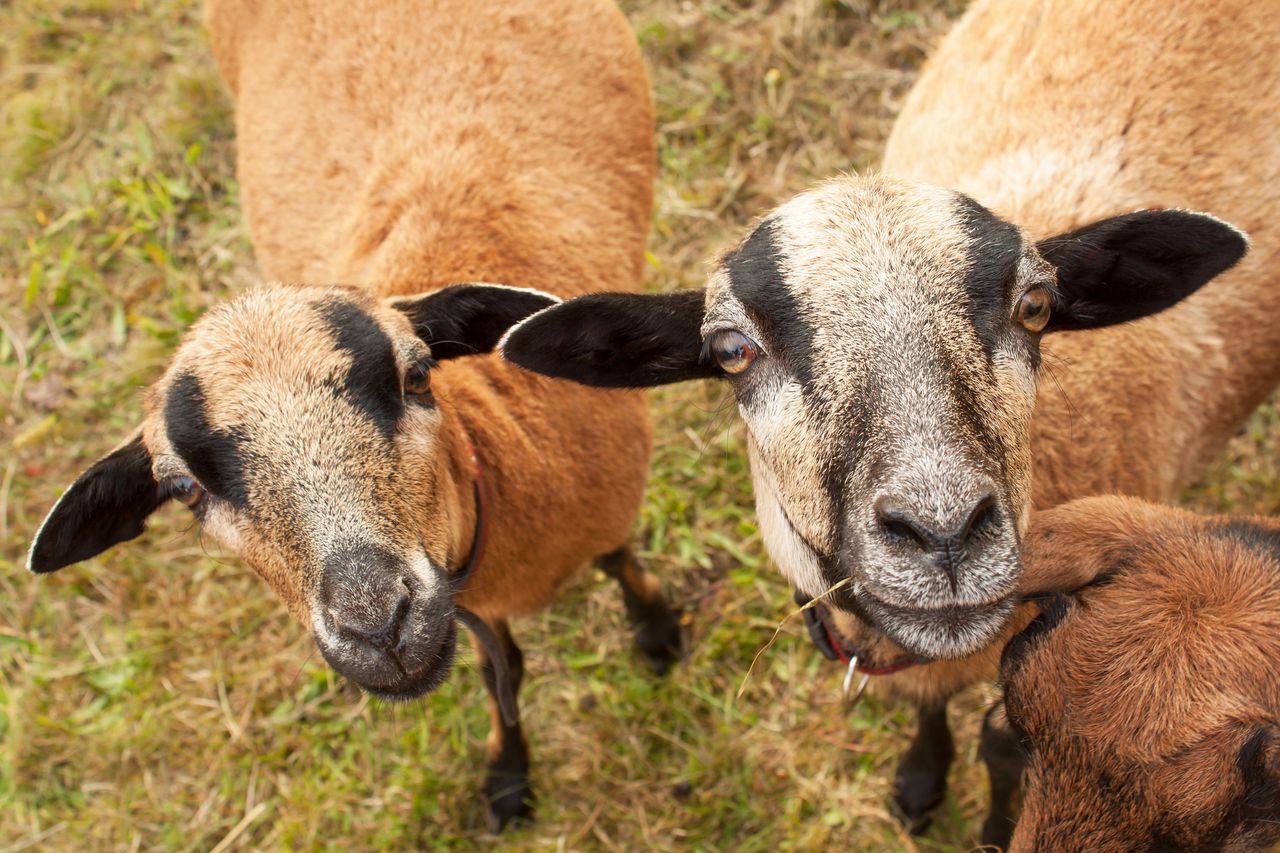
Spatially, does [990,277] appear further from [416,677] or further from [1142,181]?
[416,677]

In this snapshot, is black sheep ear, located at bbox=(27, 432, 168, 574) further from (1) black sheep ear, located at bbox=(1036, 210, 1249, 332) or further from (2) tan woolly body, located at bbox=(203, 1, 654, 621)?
(1) black sheep ear, located at bbox=(1036, 210, 1249, 332)

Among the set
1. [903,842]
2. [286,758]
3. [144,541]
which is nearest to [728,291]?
[903,842]

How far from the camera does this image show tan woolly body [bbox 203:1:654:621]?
436 centimetres

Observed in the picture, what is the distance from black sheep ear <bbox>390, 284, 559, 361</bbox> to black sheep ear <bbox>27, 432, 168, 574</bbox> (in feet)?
3.73

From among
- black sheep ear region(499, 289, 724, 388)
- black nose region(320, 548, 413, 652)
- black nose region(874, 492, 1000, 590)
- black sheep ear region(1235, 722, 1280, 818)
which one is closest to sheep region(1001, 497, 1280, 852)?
black sheep ear region(1235, 722, 1280, 818)

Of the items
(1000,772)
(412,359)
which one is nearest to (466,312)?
(412,359)

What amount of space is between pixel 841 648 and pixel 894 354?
1.55 m

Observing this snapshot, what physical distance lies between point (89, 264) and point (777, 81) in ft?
17.5

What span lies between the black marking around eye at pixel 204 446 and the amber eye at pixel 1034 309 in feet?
8.51

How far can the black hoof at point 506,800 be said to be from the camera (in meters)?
5.35

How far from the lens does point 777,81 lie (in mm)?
7176

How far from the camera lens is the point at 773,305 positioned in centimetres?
307

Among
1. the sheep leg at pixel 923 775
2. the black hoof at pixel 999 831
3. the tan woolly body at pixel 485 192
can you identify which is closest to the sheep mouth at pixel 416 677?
the tan woolly body at pixel 485 192

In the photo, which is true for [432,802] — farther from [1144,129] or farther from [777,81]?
[777,81]
